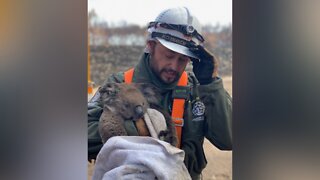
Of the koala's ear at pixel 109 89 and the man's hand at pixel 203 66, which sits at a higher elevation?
the man's hand at pixel 203 66

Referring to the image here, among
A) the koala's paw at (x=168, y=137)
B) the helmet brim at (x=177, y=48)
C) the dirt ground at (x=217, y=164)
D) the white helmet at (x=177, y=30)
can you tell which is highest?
the white helmet at (x=177, y=30)

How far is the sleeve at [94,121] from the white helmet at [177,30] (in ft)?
0.85

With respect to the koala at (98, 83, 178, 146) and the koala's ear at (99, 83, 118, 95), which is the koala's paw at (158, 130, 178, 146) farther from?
the koala's ear at (99, 83, 118, 95)

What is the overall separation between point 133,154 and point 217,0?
76 cm

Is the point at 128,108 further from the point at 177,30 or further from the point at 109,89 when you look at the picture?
the point at 177,30

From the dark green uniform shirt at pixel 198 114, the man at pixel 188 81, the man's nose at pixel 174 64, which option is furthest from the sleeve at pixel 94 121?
the man's nose at pixel 174 64

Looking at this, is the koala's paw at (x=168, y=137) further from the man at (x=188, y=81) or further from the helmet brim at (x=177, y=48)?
the helmet brim at (x=177, y=48)

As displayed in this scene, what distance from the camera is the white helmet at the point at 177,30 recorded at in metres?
1.71

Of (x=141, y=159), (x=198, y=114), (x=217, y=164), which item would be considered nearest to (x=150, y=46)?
(x=198, y=114)

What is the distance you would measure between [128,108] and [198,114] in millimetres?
312
